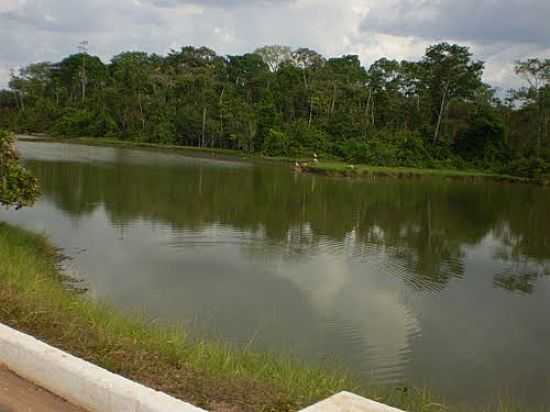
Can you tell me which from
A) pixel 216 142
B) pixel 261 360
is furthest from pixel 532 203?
pixel 216 142

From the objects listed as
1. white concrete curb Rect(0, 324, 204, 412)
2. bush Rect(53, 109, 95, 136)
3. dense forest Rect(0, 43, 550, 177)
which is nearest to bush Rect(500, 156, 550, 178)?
dense forest Rect(0, 43, 550, 177)

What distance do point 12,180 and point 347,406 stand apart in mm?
8874

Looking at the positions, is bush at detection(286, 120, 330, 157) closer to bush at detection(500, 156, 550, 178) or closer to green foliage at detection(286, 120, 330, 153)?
green foliage at detection(286, 120, 330, 153)

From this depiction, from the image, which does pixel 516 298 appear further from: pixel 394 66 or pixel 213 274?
pixel 394 66

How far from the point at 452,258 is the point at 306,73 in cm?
4429

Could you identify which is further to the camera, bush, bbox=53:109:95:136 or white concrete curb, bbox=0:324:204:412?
bush, bbox=53:109:95:136

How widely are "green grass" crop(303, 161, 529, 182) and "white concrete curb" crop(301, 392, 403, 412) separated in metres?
30.3

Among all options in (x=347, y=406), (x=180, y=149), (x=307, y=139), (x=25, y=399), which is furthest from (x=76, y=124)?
(x=347, y=406)

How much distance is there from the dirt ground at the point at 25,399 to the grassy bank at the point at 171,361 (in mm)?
438

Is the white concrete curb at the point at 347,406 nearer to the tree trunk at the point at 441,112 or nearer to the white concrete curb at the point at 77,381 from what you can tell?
the white concrete curb at the point at 77,381

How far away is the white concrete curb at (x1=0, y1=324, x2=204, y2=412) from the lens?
318 cm

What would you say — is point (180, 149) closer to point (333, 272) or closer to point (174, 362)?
point (333, 272)

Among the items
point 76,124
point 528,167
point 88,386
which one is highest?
point 76,124

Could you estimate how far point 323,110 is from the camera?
51.8 meters
